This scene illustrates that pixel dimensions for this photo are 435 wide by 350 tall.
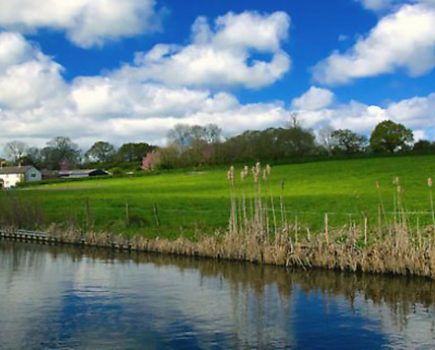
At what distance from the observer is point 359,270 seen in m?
26.5

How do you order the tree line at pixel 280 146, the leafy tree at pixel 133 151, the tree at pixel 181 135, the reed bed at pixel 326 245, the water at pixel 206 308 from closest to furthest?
the water at pixel 206 308
the reed bed at pixel 326 245
the tree line at pixel 280 146
the tree at pixel 181 135
the leafy tree at pixel 133 151

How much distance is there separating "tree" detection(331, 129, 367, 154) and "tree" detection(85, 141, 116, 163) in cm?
7978

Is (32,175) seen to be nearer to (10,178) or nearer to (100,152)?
(10,178)

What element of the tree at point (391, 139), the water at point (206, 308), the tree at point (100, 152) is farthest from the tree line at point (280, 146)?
the water at point (206, 308)

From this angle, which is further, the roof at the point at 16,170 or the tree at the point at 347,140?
the roof at the point at 16,170

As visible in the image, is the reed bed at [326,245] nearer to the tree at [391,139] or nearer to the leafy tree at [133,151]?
the tree at [391,139]

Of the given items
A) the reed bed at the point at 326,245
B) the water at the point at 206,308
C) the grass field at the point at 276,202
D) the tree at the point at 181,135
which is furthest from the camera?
the tree at the point at 181,135

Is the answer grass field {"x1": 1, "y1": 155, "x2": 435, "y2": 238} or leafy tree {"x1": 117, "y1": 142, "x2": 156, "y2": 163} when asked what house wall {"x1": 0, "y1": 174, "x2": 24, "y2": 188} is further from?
grass field {"x1": 1, "y1": 155, "x2": 435, "y2": 238}

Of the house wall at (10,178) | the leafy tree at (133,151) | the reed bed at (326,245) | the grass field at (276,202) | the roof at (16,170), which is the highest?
the leafy tree at (133,151)

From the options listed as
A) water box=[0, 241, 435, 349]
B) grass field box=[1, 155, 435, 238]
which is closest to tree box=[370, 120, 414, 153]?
grass field box=[1, 155, 435, 238]

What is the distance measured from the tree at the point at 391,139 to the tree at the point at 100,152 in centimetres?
9050

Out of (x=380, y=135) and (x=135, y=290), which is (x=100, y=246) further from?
(x=380, y=135)

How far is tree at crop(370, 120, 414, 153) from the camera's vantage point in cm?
10444

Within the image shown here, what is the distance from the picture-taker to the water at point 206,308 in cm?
1752
